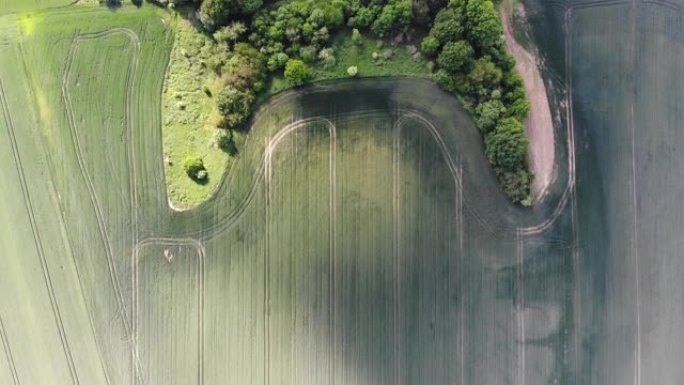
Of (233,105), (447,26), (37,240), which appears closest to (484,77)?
(447,26)

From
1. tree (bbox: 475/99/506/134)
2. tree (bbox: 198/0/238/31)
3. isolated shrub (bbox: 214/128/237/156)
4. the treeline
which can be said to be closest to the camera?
tree (bbox: 198/0/238/31)

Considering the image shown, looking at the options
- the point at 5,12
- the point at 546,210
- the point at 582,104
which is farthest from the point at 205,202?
the point at 582,104

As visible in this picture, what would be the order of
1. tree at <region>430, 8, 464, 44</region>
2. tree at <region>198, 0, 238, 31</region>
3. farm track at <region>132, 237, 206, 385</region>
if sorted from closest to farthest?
tree at <region>198, 0, 238, 31</region> < tree at <region>430, 8, 464, 44</region> < farm track at <region>132, 237, 206, 385</region>

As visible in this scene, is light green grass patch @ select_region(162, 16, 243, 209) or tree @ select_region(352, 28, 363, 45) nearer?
tree @ select_region(352, 28, 363, 45)

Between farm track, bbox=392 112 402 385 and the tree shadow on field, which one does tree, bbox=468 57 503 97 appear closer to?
farm track, bbox=392 112 402 385

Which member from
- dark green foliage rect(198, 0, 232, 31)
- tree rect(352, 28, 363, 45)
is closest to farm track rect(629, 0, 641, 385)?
tree rect(352, 28, 363, 45)

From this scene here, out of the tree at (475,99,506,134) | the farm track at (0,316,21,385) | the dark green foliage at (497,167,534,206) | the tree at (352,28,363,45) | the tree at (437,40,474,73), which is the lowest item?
the farm track at (0,316,21,385)

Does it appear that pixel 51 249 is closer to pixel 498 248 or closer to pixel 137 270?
pixel 137 270

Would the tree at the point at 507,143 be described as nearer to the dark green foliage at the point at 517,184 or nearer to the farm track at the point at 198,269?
the dark green foliage at the point at 517,184
